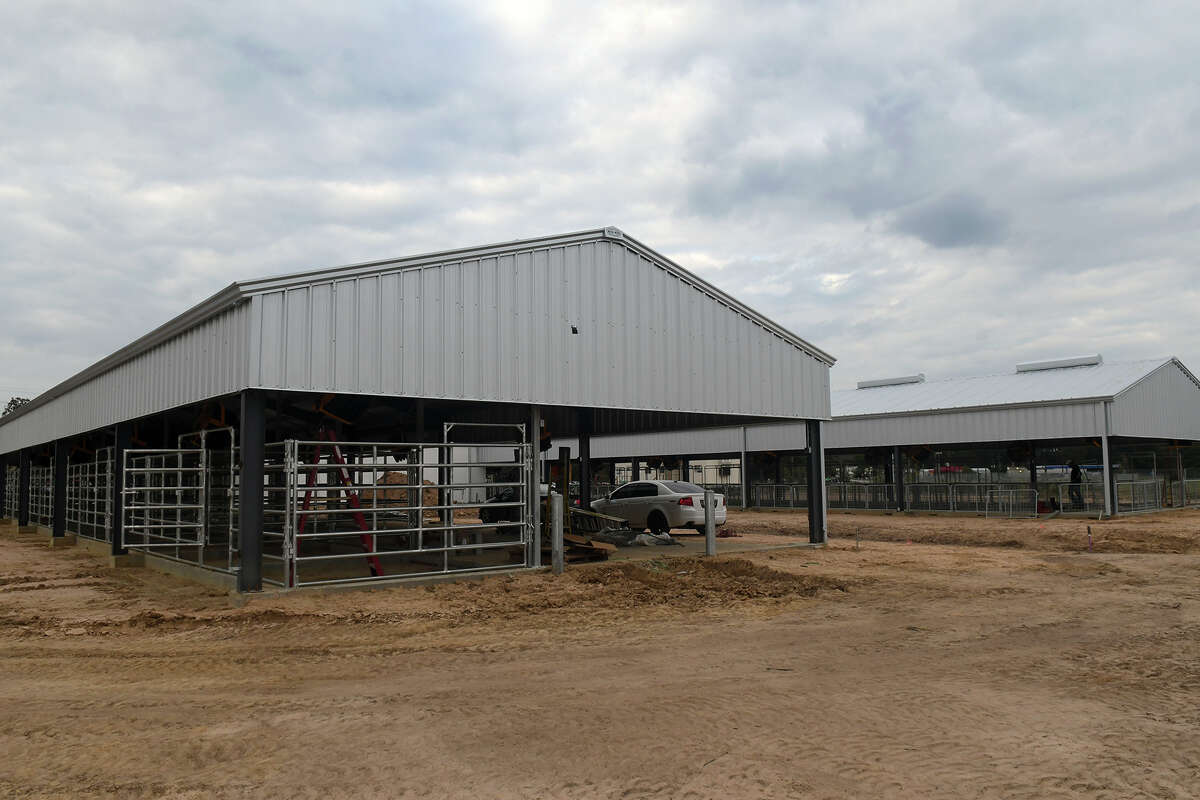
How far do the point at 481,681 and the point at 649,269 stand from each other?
1128 centimetres

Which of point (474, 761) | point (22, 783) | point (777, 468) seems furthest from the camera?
point (777, 468)

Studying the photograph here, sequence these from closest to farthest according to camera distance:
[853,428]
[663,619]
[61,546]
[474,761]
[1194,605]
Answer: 1. [474,761]
2. [663,619]
3. [1194,605]
4. [61,546]
5. [853,428]

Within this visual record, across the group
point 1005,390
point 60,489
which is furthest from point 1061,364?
point 60,489

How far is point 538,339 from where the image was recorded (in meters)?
15.3

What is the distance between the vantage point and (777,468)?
4281cm

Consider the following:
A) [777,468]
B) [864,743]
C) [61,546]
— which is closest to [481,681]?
[864,743]

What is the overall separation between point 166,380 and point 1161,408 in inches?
1419

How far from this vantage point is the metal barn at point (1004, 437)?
30984mm

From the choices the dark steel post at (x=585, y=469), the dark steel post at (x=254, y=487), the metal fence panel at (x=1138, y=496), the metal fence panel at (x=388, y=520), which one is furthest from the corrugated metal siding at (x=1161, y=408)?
the dark steel post at (x=254, y=487)

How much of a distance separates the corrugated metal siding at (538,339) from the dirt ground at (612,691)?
3.50 m

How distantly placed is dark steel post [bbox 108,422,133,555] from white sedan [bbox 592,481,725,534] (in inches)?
464

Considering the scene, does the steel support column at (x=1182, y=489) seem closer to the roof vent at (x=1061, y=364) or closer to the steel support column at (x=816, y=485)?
the roof vent at (x=1061, y=364)

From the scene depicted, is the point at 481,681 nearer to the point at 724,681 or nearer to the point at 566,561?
the point at 724,681

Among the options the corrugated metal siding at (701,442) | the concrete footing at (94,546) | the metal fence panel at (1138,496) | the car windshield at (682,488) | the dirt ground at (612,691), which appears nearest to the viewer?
the dirt ground at (612,691)
